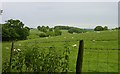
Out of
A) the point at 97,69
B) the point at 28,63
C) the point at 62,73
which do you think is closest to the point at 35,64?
the point at 28,63

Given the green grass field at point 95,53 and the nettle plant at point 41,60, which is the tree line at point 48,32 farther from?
the nettle plant at point 41,60

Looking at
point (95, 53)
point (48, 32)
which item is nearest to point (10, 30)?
point (95, 53)

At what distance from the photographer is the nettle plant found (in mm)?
7391

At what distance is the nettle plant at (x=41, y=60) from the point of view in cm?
739

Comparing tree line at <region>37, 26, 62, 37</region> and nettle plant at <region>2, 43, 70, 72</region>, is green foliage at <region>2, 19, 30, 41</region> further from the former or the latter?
tree line at <region>37, 26, 62, 37</region>

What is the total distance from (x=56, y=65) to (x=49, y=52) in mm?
430

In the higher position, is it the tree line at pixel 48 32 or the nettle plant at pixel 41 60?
the tree line at pixel 48 32

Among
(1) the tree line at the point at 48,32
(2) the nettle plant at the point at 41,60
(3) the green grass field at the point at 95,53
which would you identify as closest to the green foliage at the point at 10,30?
(3) the green grass field at the point at 95,53

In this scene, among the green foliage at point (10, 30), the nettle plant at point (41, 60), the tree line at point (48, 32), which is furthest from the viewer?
the tree line at point (48, 32)

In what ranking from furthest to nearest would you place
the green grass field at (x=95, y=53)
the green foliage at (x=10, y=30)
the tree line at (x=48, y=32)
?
the tree line at (x=48, y=32), the green foliage at (x=10, y=30), the green grass field at (x=95, y=53)

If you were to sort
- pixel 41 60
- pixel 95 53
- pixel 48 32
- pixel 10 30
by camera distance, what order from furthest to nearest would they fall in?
pixel 48 32
pixel 95 53
pixel 10 30
pixel 41 60

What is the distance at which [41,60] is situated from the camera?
7547 millimetres

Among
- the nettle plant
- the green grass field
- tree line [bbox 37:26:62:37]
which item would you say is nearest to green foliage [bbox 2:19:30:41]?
the green grass field

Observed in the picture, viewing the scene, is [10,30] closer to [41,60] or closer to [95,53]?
[95,53]
